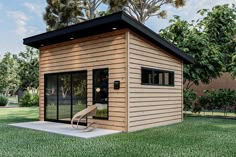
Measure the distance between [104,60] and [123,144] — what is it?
2.89 m

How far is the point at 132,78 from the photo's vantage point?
697 centimetres

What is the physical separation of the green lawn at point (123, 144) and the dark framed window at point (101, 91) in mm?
1204

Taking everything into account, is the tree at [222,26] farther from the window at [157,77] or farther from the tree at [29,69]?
the tree at [29,69]

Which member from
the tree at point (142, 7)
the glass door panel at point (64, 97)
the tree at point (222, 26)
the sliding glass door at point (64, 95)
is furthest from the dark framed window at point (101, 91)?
the tree at point (222, 26)

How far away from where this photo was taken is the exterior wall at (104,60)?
6898 mm

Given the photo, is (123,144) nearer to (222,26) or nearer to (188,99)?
(188,99)

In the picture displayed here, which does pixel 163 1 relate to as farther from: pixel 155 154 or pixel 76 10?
pixel 155 154

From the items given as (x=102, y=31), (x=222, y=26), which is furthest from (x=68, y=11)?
(x=102, y=31)

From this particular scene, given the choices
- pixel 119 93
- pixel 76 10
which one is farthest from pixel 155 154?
pixel 76 10

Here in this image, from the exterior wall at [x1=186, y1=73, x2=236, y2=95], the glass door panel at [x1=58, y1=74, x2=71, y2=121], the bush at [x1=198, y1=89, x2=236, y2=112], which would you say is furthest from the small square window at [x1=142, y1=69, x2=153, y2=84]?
the exterior wall at [x1=186, y1=73, x2=236, y2=95]

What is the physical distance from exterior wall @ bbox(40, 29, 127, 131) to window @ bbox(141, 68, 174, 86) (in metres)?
0.93

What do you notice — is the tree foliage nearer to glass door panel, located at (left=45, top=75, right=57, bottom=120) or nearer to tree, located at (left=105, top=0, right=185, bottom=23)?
tree, located at (left=105, top=0, right=185, bottom=23)

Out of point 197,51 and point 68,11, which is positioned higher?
point 68,11

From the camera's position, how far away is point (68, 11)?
17.5 metres
